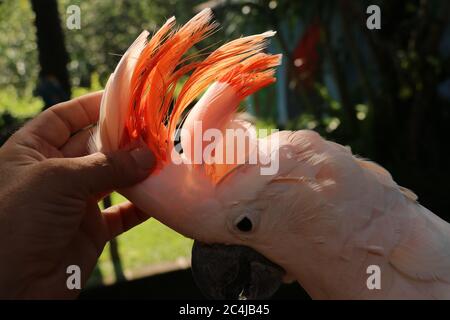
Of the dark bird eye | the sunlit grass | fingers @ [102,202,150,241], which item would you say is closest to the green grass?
the sunlit grass

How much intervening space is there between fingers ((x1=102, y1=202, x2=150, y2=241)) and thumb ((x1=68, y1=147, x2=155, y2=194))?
323mm

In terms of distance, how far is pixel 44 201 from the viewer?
3.34 feet

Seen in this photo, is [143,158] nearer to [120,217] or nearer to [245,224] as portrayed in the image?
[245,224]

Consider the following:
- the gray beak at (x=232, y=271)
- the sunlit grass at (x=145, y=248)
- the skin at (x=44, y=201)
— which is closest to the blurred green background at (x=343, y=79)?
the sunlit grass at (x=145, y=248)

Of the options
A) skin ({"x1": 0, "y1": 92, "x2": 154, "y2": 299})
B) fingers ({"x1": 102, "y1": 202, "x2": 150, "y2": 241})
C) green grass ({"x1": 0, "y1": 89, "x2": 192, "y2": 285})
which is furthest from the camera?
green grass ({"x1": 0, "y1": 89, "x2": 192, "y2": 285})

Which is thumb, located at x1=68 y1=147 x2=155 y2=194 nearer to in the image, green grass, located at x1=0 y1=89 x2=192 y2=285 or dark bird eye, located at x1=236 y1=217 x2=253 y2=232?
dark bird eye, located at x1=236 y1=217 x2=253 y2=232

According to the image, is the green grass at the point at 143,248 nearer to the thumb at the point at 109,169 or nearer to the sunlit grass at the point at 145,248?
the sunlit grass at the point at 145,248

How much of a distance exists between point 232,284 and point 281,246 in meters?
0.14

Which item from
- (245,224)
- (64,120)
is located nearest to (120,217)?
(64,120)

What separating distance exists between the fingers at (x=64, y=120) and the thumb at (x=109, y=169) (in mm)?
194

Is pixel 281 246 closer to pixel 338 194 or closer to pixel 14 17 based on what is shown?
pixel 338 194

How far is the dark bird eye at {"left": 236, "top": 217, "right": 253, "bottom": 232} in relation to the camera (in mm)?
1116

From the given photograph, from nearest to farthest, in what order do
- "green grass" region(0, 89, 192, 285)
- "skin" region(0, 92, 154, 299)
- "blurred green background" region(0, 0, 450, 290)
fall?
1. "skin" region(0, 92, 154, 299)
2. "blurred green background" region(0, 0, 450, 290)
3. "green grass" region(0, 89, 192, 285)
